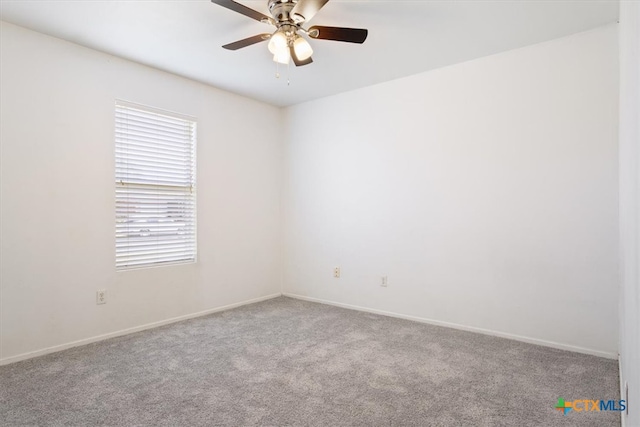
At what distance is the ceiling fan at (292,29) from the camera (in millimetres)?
2271

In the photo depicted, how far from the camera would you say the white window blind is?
353 cm

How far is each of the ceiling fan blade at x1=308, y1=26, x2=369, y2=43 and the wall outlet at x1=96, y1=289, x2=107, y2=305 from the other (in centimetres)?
286

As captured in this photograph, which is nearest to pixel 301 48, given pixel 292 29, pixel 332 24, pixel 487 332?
pixel 292 29

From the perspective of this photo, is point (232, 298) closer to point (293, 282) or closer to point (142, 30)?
point (293, 282)

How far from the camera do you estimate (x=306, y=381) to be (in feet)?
8.16

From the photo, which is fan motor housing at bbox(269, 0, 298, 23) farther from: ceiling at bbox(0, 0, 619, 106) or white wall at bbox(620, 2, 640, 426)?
white wall at bbox(620, 2, 640, 426)

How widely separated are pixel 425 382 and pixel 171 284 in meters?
2.73

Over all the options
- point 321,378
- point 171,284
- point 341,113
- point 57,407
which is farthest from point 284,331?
point 341,113

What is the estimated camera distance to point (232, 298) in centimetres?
451

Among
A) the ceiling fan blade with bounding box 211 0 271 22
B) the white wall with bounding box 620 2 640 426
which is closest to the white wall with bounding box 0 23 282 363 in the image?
the ceiling fan blade with bounding box 211 0 271 22

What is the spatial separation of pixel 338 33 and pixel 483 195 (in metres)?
2.05

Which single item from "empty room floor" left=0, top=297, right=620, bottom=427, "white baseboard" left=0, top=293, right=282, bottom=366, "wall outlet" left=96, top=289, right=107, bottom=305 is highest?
"wall outlet" left=96, top=289, right=107, bottom=305

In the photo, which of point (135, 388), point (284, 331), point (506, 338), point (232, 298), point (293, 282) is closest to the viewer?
point (135, 388)

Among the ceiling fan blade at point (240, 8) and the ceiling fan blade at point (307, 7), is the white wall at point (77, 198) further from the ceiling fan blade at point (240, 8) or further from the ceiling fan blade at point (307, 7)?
the ceiling fan blade at point (307, 7)
